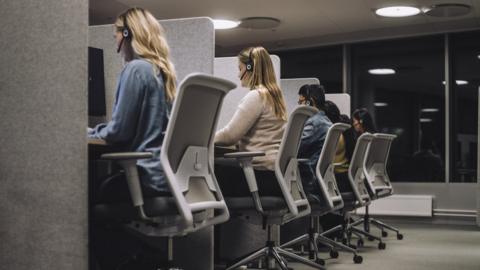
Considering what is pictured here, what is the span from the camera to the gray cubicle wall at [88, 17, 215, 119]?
8.87 ft

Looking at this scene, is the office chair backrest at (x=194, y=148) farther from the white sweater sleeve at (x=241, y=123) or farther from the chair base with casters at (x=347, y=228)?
the chair base with casters at (x=347, y=228)

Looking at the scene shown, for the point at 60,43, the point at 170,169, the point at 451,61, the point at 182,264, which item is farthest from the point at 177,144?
the point at 451,61

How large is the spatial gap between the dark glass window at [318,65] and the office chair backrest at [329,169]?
414 cm

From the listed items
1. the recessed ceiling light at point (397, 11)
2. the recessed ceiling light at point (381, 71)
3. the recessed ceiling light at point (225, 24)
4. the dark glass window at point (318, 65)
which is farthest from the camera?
the dark glass window at point (318, 65)

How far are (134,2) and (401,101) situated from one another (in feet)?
10.9

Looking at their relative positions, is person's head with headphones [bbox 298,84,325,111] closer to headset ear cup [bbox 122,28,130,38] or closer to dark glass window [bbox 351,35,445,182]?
headset ear cup [bbox 122,28,130,38]

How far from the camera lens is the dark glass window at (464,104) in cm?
686

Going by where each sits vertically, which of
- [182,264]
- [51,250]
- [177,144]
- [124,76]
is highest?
[124,76]

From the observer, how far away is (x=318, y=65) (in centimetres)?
770

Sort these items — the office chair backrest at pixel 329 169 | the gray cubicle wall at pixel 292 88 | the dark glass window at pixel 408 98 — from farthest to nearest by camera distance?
the dark glass window at pixel 408 98 < the gray cubicle wall at pixel 292 88 < the office chair backrest at pixel 329 169

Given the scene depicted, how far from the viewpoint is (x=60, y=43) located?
191cm

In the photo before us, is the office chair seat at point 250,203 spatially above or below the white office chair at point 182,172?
below

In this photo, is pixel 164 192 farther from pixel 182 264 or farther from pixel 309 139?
pixel 309 139

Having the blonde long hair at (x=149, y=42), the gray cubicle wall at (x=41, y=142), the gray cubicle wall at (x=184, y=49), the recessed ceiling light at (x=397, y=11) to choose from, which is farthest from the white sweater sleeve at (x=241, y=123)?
the recessed ceiling light at (x=397, y=11)
